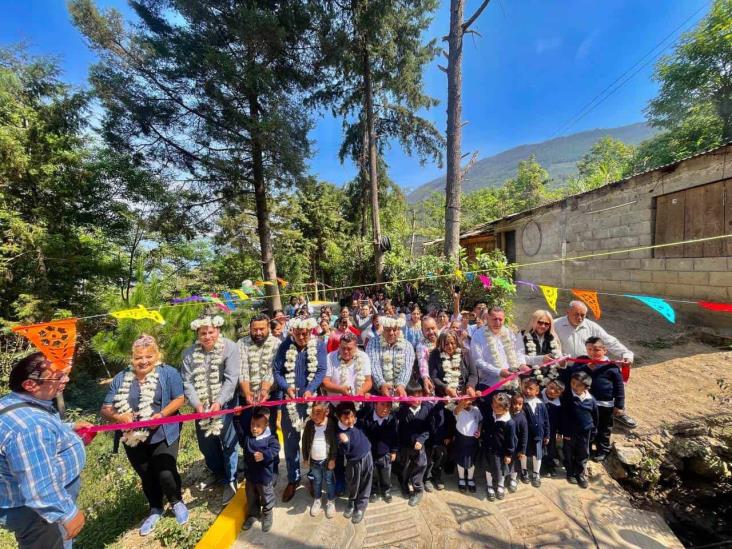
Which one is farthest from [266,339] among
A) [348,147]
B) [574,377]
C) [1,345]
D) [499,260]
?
[348,147]

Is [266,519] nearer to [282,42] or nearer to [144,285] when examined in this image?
[144,285]

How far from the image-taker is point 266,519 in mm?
2674

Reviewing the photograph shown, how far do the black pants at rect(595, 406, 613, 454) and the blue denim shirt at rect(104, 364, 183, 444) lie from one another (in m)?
4.35

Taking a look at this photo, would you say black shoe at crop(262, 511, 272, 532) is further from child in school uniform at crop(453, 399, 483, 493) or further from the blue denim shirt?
child in school uniform at crop(453, 399, 483, 493)

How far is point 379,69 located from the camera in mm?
10438

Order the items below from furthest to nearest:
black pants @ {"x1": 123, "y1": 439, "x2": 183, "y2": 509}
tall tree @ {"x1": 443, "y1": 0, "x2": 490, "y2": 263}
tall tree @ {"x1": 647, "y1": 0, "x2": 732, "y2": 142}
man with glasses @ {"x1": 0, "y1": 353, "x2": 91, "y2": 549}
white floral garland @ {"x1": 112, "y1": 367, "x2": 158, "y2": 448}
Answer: tall tree @ {"x1": 647, "y1": 0, "x2": 732, "y2": 142}
tall tree @ {"x1": 443, "y1": 0, "x2": 490, "y2": 263}
black pants @ {"x1": 123, "y1": 439, "x2": 183, "y2": 509}
white floral garland @ {"x1": 112, "y1": 367, "x2": 158, "y2": 448}
man with glasses @ {"x1": 0, "y1": 353, "x2": 91, "y2": 549}

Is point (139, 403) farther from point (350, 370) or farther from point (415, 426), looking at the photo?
point (415, 426)

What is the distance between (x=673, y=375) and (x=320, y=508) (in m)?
5.71

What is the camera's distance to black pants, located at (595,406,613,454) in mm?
3178

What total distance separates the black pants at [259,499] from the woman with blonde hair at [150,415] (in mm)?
625

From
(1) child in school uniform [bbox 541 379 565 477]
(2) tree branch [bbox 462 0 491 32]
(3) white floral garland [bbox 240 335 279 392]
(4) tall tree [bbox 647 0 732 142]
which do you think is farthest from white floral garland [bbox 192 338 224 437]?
(4) tall tree [bbox 647 0 732 142]

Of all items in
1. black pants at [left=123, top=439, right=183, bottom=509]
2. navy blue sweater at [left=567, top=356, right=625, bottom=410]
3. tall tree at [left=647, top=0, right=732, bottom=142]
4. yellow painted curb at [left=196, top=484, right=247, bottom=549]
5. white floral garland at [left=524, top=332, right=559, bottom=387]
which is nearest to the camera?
yellow painted curb at [left=196, top=484, right=247, bottom=549]

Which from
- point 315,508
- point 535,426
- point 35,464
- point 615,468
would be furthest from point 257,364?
point 615,468

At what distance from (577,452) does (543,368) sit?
0.85 meters
